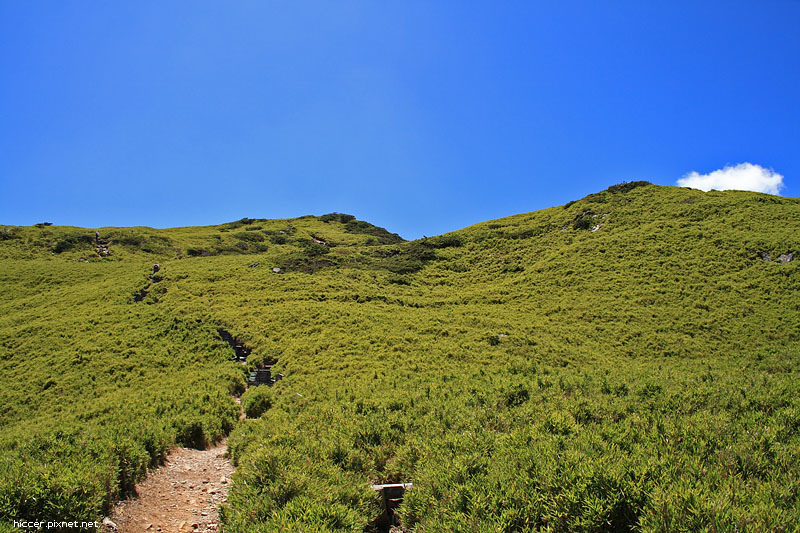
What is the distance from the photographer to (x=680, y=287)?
98.8ft

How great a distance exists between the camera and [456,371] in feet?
64.6

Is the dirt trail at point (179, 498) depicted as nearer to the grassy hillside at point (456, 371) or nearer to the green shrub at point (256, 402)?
the grassy hillside at point (456, 371)

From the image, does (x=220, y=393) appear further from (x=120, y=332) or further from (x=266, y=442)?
(x=120, y=332)

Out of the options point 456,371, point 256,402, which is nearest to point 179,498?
point 256,402

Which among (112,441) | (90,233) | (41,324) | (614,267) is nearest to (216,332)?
(41,324)

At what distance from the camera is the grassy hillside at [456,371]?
22.7 ft

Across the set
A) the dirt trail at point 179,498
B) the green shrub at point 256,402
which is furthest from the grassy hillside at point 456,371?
the dirt trail at point 179,498

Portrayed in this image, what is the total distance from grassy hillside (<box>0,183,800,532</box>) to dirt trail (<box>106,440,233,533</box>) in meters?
0.63

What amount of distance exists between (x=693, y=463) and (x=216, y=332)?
1138 inches

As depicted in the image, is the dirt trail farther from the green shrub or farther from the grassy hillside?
the green shrub

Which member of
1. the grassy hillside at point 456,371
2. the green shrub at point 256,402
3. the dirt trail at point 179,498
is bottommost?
the dirt trail at point 179,498

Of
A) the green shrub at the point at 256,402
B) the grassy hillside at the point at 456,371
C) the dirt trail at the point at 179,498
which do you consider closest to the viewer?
the grassy hillside at the point at 456,371

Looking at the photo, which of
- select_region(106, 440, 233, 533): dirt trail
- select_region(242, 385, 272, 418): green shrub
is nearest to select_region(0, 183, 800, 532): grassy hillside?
select_region(242, 385, 272, 418): green shrub

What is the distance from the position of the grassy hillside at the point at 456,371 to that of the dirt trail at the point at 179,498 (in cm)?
63
